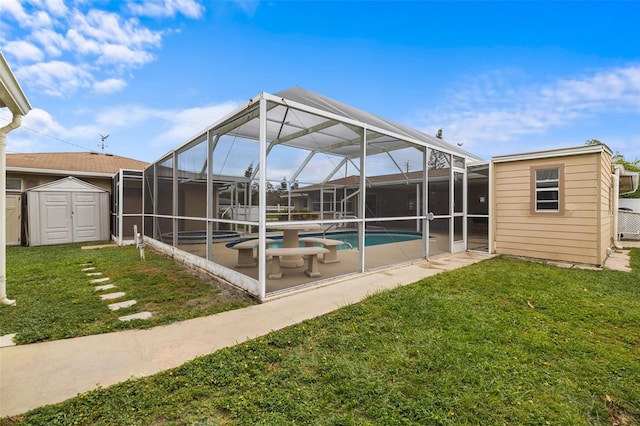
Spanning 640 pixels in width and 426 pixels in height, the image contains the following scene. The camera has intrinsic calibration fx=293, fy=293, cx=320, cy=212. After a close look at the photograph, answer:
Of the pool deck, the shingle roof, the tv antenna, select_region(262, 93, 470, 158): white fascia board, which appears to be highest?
the tv antenna

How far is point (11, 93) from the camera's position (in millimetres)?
1980

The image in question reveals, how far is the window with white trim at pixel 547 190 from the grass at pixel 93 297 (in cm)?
675

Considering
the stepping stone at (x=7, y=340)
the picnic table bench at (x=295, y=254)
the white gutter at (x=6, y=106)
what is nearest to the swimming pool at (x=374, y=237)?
the picnic table bench at (x=295, y=254)

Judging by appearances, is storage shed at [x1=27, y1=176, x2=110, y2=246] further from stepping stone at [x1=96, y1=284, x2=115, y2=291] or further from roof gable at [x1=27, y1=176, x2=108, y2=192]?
stepping stone at [x1=96, y1=284, x2=115, y2=291]

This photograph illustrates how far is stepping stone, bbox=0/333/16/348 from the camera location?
2616mm

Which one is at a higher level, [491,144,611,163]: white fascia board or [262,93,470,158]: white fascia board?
[262,93,470,158]: white fascia board

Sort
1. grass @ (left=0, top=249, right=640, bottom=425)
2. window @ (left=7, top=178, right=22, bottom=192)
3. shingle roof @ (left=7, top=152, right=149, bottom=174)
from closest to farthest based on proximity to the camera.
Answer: grass @ (left=0, top=249, right=640, bottom=425), window @ (left=7, top=178, right=22, bottom=192), shingle roof @ (left=7, top=152, right=149, bottom=174)

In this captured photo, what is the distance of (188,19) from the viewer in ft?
30.3

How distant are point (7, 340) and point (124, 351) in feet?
3.96

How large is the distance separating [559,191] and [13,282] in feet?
33.9

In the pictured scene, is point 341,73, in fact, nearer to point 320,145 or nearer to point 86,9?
point 320,145

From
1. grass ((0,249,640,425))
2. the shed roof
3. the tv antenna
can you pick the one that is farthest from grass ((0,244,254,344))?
the tv antenna

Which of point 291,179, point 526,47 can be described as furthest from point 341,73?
point 526,47

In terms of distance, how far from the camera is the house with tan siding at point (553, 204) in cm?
600
